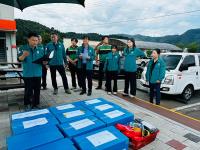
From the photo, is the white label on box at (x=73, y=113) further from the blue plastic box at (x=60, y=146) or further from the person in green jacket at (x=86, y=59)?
the person in green jacket at (x=86, y=59)

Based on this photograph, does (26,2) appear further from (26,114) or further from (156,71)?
(156,71)

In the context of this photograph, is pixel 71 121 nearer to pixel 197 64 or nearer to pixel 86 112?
pixel 86 112

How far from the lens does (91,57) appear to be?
6.55 m

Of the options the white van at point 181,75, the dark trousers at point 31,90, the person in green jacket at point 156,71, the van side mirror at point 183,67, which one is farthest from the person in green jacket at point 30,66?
the van side mirror at point 183,67

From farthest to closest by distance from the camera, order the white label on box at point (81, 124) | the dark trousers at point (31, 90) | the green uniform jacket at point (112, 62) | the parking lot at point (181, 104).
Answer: the green uniform jacket at point (112, 62) → the parking lot at point (181, 104) → the dark trousers at point (31, 90) → the white label on box at point (81, 124)

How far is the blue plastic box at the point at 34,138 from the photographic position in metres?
2.54

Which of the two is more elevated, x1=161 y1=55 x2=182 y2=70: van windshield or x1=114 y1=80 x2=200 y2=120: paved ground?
x1=161 y1=55 x2=182 y2=70: van windshield

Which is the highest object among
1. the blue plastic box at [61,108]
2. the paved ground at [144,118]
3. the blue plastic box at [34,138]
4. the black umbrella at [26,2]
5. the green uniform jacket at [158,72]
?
the black umbrella at [26,2]

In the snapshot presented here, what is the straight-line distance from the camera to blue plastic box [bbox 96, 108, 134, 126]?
Result: 11.2ft

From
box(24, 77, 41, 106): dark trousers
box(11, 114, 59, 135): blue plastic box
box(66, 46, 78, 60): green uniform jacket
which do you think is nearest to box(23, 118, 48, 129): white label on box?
box(11, 114, 59, 135): blue plastic box

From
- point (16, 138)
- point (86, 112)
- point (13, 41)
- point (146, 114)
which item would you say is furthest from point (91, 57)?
point (13, 41)

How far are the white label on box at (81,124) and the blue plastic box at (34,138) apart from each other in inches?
10.9

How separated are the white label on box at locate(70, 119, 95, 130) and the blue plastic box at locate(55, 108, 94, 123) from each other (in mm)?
175

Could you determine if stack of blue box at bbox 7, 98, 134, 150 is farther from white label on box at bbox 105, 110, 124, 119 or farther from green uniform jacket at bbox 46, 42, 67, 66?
green uniform jacket at bbox 46, 42, 67, 66
